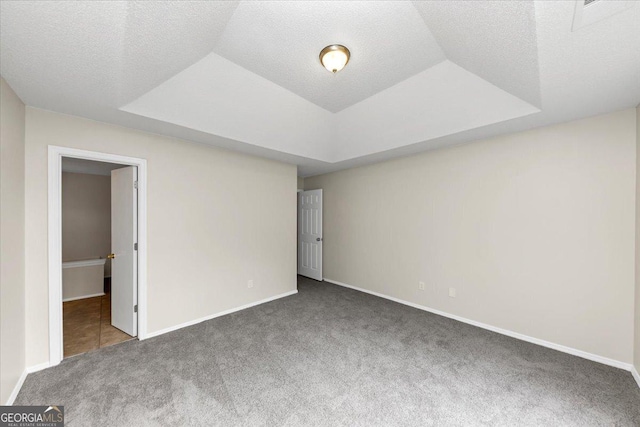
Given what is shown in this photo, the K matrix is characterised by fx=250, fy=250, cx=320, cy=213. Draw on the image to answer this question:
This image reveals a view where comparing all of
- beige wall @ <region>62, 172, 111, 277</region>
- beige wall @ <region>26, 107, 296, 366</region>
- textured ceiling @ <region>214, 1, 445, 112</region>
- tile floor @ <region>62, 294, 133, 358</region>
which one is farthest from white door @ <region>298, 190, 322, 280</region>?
beige wall @ <region>62, 172, 111, 277</region>

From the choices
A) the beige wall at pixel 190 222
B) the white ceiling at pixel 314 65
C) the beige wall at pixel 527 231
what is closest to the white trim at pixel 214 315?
the beige wall at pixel 190 222

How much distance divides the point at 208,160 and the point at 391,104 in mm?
2471

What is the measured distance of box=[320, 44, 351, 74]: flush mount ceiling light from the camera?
83.1 inches

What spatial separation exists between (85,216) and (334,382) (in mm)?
6299

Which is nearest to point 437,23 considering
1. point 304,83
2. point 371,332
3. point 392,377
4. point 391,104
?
point 391,104

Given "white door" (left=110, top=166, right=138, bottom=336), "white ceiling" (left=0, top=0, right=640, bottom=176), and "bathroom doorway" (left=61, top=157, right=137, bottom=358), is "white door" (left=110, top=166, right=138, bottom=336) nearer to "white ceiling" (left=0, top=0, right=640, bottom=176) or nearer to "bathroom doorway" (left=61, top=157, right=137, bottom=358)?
"bathroom doorway" (left=61, top=157, right=137, bottom=358)

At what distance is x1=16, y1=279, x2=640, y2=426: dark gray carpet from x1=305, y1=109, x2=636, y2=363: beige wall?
389mm

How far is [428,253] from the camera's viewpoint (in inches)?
147

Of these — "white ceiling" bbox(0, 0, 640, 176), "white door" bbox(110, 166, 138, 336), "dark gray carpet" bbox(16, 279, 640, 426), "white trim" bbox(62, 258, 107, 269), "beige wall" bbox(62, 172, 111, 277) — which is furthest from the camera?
"beige wall" bbox(62, 172, 111, 277)

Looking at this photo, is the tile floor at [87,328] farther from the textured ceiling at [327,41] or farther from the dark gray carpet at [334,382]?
the textured ceiling at [327,41]

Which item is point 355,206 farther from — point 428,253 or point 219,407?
point 219,407

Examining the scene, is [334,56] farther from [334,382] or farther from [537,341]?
[537,341]

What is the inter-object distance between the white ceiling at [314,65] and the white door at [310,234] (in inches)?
92.0

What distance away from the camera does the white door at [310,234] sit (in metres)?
5.34
